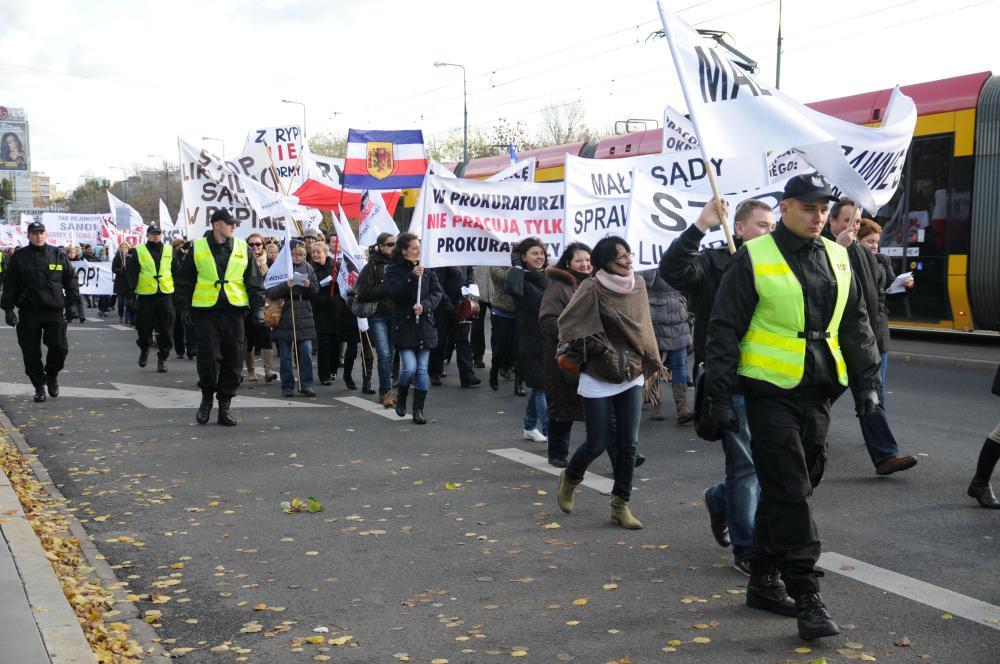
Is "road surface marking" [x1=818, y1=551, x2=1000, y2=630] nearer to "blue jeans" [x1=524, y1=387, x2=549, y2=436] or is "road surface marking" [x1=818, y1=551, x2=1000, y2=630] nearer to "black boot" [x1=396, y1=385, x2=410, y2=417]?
"blue jeans" [x1=524, y1=387, x2=549, y2=436]

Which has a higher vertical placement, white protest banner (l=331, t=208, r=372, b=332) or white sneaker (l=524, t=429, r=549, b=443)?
white protest banner (l=331, t=208, r=372, b=332)

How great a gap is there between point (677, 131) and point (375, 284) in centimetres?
443

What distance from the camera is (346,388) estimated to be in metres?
12.4

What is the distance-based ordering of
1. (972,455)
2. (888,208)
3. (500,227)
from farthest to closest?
(888,208) → (500,227) → (972,455)

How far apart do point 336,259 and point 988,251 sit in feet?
30.3

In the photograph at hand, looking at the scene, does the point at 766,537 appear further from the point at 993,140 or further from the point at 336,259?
the point at 993,140

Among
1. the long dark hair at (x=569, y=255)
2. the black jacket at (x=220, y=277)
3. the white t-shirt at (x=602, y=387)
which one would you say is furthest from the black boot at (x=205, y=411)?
the white t-shirt at (x=602, y=387)

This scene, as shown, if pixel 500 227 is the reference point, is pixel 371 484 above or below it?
below

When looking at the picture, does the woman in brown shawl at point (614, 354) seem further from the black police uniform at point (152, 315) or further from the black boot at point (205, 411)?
the black police uniform at point (152, 315)

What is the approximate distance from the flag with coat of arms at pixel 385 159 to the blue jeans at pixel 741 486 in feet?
28.8

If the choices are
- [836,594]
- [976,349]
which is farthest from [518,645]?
[976,349]

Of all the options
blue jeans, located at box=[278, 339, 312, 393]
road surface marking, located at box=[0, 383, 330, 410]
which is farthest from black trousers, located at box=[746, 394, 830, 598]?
blue jeans, located at box=[278, 339, 312, 393]

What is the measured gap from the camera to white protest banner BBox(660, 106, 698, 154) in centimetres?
1258

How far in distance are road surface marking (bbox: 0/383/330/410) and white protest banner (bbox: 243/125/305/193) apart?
533 cm
